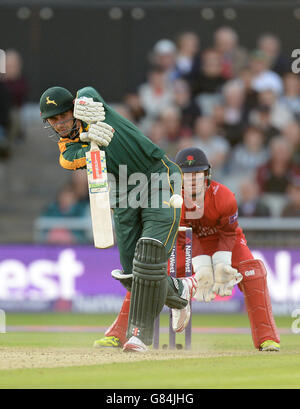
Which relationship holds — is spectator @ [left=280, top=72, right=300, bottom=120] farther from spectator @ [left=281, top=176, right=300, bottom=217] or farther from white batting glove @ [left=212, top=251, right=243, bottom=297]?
white batting glove @ [left=212, top=251, right=243, bottom=297]

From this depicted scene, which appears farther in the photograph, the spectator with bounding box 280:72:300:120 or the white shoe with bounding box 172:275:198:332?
the spectator with bounding box 280:72:300:120

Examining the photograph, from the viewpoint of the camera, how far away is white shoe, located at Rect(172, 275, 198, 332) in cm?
769

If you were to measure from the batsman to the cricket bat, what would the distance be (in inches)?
4.8

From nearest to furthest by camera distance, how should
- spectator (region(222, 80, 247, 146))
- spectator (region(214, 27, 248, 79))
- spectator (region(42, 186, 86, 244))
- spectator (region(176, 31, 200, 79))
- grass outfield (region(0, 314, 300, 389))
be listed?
grass outfield (region(0, 314, 300, 389)), spectator (region(42, 186, 86, 244)), spectator (region(222, 80, 247, 146)), spectator (region(176, 31, 200, 79)), spectator (region(214, 27, 248, 79))

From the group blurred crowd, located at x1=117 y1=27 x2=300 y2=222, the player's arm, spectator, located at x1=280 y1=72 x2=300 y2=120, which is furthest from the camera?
spectator, located at x1=280 y1=72 x2=300 y2=120

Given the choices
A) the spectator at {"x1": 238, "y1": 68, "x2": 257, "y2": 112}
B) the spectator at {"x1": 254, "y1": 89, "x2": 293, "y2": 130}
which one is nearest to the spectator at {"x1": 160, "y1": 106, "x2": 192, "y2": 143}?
the spectator at {"x1": 238, "y1": 68, "x2": 257, "y2": 112}

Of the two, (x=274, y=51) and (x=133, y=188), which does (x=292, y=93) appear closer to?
(x=274, y=51)

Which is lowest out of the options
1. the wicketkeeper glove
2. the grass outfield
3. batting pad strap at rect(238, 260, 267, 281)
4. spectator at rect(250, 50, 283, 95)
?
the grass outfield

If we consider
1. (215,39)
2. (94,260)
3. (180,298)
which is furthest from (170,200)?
(215,39)

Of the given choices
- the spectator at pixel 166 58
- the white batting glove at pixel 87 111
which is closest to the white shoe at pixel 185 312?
the white batting glove at pixel 87 111

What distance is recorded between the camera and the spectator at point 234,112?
50.0 ft

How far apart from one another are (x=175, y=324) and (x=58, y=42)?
10185 millimetres

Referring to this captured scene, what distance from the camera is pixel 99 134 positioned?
23.1 feet

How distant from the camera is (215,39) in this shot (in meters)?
16.3
